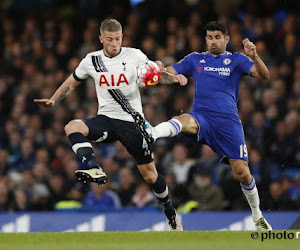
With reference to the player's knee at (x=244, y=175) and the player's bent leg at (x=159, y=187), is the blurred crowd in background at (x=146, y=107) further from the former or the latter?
the player's knee at (x=244, y=175)

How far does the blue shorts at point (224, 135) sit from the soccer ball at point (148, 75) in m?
0.74

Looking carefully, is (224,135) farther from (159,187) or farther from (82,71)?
(82,71)

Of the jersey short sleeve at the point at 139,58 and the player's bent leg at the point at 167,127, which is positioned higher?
the jersey short sleeve at the point at 139,58

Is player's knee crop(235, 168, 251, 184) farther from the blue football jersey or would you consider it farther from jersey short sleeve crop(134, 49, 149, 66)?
jersey short sleeve crop(134, 49, 149, 66)

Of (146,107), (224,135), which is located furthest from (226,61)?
(146,107)

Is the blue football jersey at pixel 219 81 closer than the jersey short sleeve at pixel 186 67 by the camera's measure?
Yes

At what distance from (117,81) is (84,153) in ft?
3.54

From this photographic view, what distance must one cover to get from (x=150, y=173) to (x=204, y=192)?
3.09m

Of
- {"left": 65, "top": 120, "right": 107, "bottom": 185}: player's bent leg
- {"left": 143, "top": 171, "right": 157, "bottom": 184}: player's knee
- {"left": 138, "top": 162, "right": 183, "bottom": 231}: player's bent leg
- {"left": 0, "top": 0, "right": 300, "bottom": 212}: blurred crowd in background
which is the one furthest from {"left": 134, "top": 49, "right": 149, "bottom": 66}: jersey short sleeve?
{"left": 0, "top": 0, "right": 300, "bottom": 212}: blurred crowd in background

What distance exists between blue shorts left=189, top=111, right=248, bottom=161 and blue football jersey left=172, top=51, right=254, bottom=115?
3.5 inches

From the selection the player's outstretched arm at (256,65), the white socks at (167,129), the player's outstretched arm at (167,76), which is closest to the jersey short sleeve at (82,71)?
the player's outstretched arm at (167,76)

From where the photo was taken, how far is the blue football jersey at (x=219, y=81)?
11422 mm

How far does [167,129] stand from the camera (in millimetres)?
10805

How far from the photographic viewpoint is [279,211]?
551 inches
